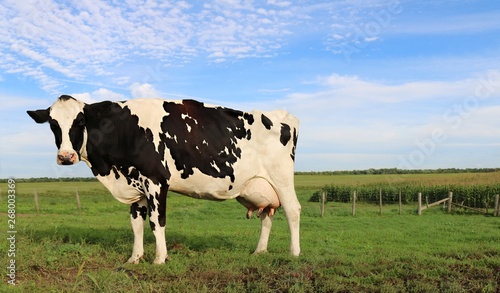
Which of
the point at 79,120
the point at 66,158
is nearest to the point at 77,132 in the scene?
the point at 79,120

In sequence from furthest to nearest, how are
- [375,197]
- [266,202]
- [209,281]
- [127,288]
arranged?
[375,197]
[266,202]
[209,281]
[127,288]

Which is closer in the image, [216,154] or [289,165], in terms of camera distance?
[216,154]

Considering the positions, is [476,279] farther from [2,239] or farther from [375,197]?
[375,197]

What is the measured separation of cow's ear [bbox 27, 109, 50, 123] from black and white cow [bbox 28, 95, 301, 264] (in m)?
0.01

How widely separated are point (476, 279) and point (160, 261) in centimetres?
508

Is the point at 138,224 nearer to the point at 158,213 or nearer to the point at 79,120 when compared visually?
the point at 158,213

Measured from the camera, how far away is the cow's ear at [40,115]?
309 inches

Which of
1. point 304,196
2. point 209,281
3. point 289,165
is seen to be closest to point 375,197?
point 304,196

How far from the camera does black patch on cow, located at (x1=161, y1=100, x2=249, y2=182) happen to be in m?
8.00

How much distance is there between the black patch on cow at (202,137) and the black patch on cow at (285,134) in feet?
2.50

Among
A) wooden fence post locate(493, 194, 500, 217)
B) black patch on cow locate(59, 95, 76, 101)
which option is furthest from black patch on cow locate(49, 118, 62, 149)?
wooden fence post locate(493, 194, 500, 217)

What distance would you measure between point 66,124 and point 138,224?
221 centimetres

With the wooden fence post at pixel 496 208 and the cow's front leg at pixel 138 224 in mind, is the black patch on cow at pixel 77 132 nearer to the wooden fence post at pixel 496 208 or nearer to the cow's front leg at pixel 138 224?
the cow's front leg at pixel 138 224

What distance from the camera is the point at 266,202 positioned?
8789mm
